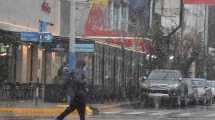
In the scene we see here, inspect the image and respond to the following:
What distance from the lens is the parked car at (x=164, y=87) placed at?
114 feet

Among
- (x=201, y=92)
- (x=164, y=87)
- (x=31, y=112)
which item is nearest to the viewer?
(x=31, y=112)

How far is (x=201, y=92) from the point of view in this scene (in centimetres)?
4162

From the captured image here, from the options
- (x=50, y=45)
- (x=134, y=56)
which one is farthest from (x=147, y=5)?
(x=50, y=45)

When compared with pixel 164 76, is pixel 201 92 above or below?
below

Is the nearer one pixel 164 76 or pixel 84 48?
pixel 84 48

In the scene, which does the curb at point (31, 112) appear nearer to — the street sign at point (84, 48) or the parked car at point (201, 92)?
the street sign at point (84, 48)

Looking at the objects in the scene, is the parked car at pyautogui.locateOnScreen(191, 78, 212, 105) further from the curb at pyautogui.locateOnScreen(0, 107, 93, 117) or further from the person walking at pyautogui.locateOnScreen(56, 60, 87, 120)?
the person walking at pyautogui.locateOnScreen(56, 60, 87, 120)

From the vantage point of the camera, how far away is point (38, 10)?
39344 mm

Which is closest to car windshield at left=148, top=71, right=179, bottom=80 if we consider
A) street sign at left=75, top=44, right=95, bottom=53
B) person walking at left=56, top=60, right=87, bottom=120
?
street sign at left=75, top=44, right=95, bottom=53

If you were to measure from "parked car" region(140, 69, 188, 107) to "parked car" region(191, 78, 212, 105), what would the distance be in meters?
3.97

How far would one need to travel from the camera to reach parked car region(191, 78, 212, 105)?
4053 cm

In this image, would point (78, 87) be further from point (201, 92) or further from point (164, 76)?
point (201, 92)

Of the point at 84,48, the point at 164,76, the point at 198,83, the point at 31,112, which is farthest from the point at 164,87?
the point at 31,112

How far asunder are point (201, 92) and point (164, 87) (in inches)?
300
